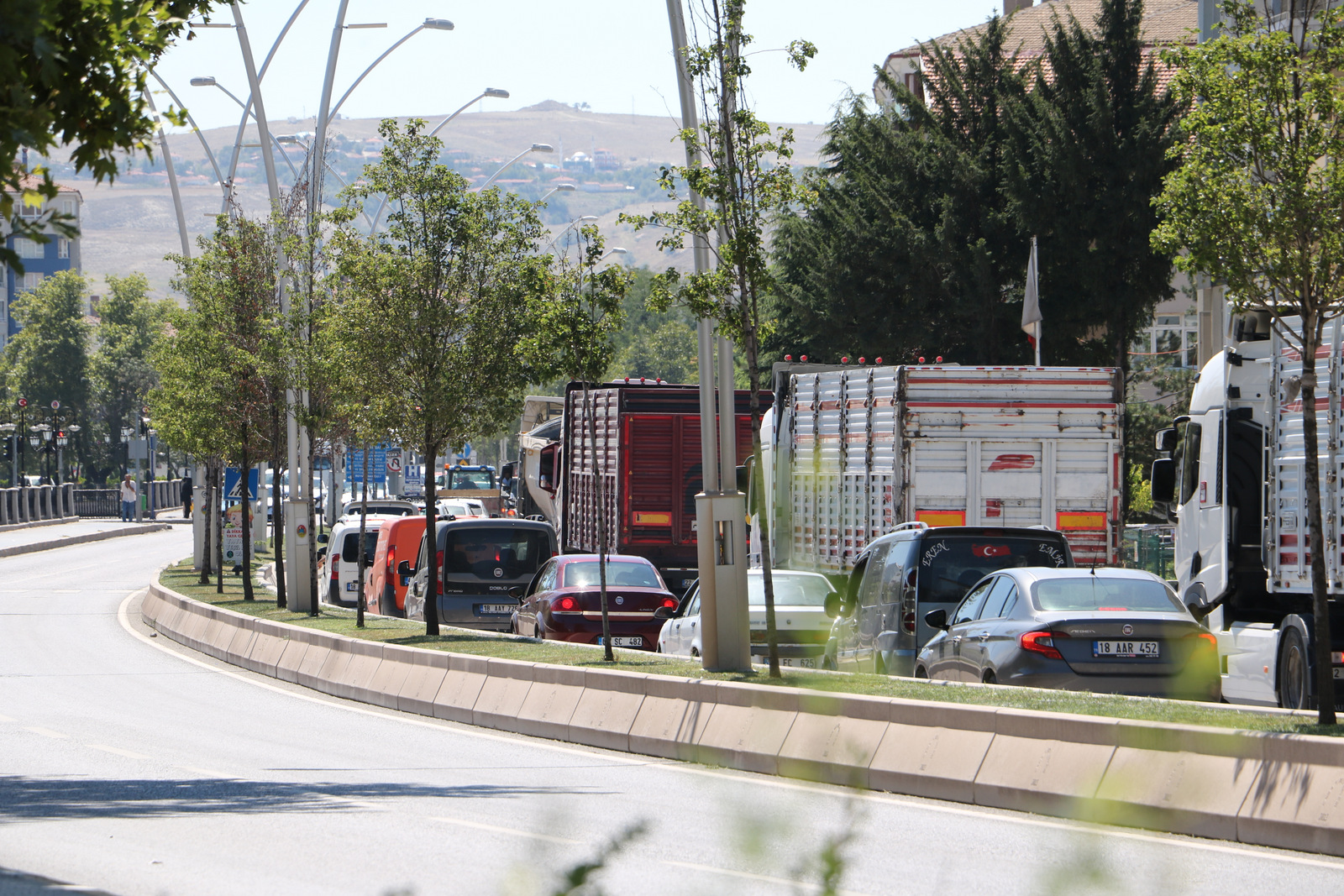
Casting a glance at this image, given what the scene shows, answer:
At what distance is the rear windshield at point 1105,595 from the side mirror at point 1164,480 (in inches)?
166

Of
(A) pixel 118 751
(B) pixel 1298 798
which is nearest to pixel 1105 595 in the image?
(B) pixel 1298 798

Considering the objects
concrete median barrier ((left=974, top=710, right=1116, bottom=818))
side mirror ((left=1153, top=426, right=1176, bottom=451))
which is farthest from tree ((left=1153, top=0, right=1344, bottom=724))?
side mirror ((left=1153, top=426, right=1176, bottom=451))

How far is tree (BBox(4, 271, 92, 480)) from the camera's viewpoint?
429 feet

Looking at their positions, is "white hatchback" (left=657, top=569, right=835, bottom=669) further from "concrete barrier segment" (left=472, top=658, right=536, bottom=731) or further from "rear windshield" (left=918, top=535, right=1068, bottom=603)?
"concrete barrier segment" (left=472, top=658, right=536, bottom=731)

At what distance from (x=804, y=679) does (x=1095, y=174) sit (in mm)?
34040

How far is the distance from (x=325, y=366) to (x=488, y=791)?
16.2 meters

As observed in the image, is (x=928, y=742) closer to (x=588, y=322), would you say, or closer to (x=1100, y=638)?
(x=1100, y=638)

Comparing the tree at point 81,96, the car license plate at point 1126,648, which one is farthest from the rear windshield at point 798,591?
the tree at point 81,96

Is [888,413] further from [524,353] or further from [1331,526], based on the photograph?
[1331,526]

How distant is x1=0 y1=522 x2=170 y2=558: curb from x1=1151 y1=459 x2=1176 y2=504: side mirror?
163ft

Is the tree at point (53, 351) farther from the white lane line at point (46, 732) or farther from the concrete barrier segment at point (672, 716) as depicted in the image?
the concrete barrier segment at point (672, 716)

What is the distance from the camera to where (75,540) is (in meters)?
69.6

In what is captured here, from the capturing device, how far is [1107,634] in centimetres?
1296

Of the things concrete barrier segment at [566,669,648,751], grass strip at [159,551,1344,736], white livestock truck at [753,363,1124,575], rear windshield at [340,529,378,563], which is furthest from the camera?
rear windshield at [340,529,378,563]
